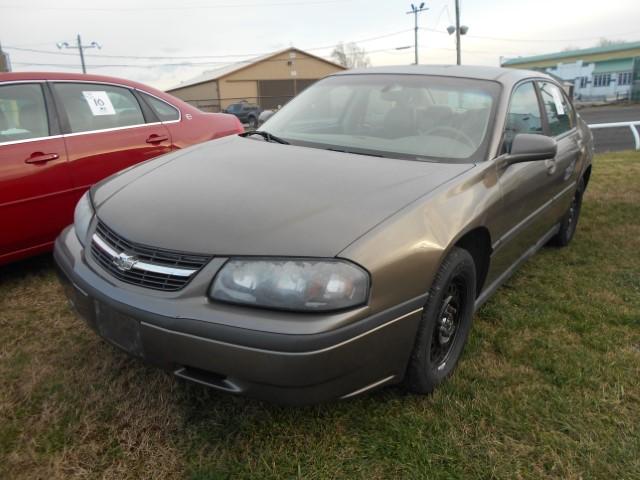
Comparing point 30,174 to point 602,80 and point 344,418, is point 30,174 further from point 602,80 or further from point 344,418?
point 602,80

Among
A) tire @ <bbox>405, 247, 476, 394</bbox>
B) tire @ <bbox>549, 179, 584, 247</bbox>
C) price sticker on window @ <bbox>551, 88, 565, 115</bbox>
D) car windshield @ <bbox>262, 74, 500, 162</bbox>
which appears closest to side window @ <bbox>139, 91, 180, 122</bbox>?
car windshield @ <bbox>262, 74, 500, 162</bbox>

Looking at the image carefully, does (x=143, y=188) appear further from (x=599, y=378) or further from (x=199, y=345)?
(x=599, y=378)

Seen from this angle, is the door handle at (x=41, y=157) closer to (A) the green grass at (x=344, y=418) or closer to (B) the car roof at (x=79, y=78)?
(B) the car roof at (x=79, y=78)

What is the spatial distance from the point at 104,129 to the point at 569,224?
3826mm

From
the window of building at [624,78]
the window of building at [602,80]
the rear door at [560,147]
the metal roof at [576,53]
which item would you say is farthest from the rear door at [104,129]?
the metal roof at [576,53]

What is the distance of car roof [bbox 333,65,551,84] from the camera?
3.00 meters

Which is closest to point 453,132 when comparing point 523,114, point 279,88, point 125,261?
point 523,114

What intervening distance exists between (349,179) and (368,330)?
714 millimetres

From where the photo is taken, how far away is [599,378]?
239 cm

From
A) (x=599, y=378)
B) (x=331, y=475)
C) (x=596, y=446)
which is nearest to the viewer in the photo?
(x=331, y=475)

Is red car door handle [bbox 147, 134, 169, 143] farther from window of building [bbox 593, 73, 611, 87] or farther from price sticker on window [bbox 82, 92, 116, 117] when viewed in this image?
window of building [bbox 593, 73, 611, 87]

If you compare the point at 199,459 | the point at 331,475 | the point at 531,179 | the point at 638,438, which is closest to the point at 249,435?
the point at 199,459

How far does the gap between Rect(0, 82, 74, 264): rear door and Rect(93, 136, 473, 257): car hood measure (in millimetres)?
1029

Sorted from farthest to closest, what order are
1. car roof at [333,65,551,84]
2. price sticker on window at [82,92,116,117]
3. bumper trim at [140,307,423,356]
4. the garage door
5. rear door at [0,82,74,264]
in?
the garage door, price sticker on window at [82,92,116,117], rear door at [0,82,74,264], car roof at [333,65,551,84], bumper trim at [140,307,423,356]
